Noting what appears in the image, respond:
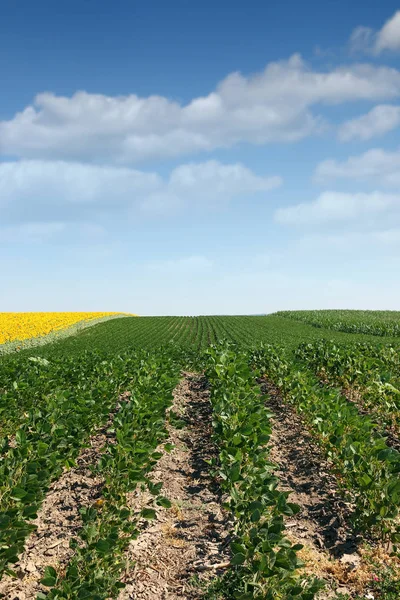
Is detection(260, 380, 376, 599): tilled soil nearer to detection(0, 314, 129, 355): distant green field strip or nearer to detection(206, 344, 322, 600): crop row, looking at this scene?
detection(206, 344, 322, 600): crop row

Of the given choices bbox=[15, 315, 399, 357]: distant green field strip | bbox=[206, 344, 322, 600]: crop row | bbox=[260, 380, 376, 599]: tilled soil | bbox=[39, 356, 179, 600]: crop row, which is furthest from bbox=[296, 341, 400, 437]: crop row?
bbox=[39, 356, 179, 600]: crop row

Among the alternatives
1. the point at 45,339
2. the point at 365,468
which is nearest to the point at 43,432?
the point at 365,468

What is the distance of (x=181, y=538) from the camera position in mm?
6535

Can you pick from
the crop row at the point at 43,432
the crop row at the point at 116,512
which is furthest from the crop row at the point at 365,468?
the crop row at the point at 43,432

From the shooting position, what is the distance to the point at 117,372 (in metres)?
13.1

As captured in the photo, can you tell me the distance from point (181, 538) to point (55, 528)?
1.78 m

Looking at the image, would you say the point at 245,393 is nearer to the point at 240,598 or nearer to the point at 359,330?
the point at 240,598

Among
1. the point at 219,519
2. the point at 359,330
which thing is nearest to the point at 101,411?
the point at 219,519

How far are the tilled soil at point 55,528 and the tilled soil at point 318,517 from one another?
10.0 feet

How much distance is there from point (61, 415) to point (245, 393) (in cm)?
397

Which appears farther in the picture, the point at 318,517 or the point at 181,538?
the point at 318,517

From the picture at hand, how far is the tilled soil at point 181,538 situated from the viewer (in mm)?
5496

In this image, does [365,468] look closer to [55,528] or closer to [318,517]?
[318,517]

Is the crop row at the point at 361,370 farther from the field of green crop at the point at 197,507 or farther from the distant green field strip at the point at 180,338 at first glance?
the distant green field strip at the point at 180,338
